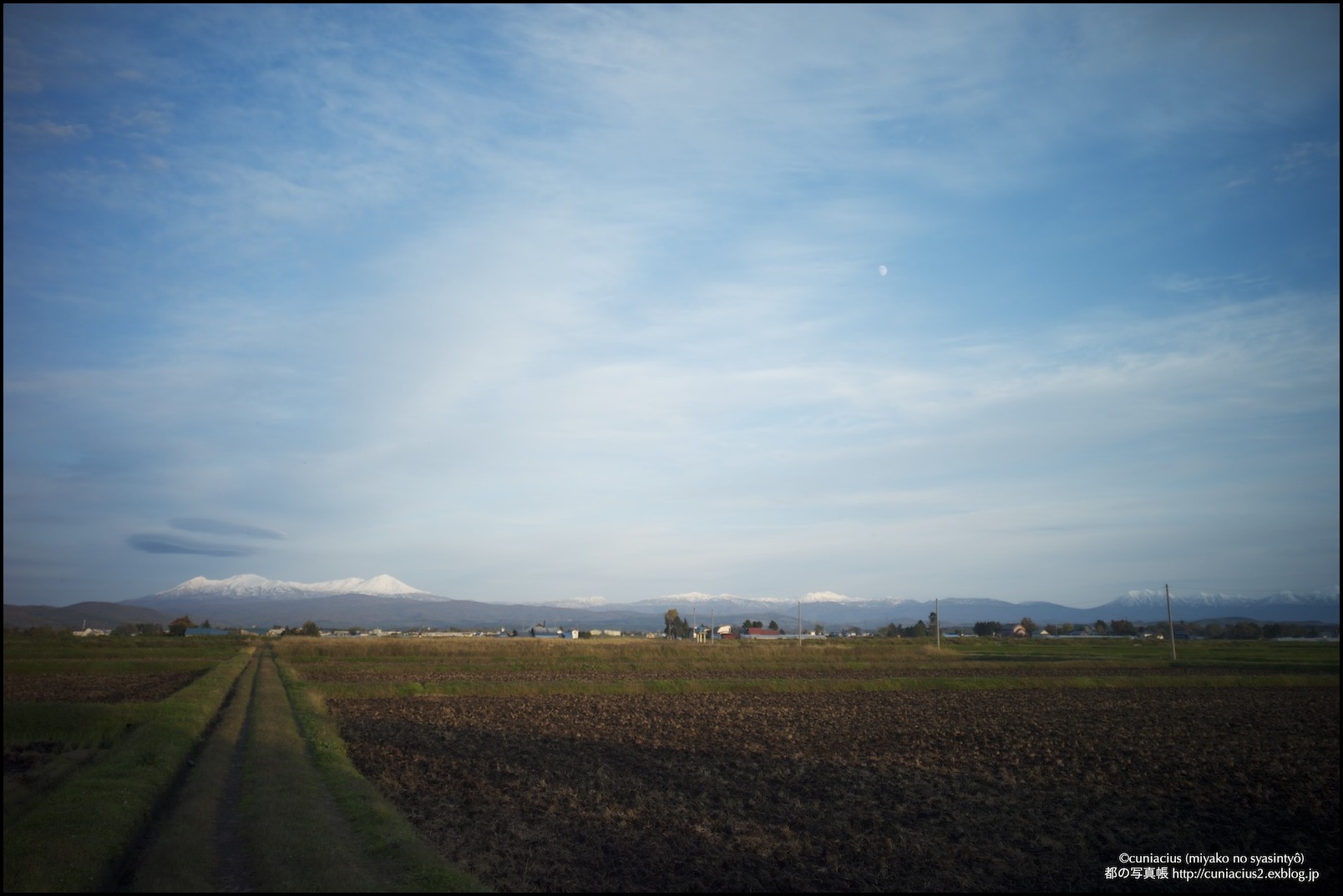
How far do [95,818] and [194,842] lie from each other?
1826mm

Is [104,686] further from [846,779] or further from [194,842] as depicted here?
[846,779]

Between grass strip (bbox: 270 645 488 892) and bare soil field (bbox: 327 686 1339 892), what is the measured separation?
573mm

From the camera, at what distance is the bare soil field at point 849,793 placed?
12125 millimetres

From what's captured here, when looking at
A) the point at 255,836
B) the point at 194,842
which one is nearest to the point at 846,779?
the point at 255,836

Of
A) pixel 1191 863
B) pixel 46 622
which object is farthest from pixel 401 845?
pixel 1191 863

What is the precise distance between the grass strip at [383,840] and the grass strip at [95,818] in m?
3.45

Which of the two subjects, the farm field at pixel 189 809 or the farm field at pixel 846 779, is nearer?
the farm field at pixel 189 809

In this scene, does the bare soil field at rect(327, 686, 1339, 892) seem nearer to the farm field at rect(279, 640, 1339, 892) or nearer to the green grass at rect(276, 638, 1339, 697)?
the farm field at rect(279, 640, 1339, 892)

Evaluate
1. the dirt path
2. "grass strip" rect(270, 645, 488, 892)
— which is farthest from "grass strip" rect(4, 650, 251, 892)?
"grass strip" rect(270, 645, 488, 892)

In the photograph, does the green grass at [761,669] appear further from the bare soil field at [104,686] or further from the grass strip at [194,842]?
the grass strip at [194,842]

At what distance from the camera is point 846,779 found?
1894 centimetres

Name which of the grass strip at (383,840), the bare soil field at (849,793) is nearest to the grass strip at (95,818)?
the grass strip at (383,840)

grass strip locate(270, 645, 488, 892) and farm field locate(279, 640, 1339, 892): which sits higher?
grass strip locate(270, 645, 488, 892)

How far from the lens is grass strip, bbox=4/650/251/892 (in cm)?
1020
